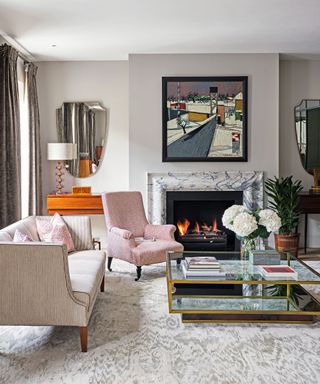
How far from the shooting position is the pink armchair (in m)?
4.83

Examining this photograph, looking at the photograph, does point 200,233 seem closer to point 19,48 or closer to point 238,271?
point 238,271

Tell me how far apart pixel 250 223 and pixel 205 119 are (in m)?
2.55

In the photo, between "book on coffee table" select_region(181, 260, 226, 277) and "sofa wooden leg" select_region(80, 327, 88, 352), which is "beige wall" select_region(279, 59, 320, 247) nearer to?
"book on coffee table" select_region(181, 260, 226, 277)

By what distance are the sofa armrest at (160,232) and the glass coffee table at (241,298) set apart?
132 centimetres

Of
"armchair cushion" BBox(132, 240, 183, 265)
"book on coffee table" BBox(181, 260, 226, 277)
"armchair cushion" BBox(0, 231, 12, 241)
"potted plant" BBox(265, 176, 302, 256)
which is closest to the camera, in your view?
"armchair cushion" BBox(0, 231, 12, 241)

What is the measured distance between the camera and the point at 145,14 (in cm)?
451

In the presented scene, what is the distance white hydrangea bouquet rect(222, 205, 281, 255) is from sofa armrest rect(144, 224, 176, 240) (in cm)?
128

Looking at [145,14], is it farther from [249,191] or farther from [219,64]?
[249,191]

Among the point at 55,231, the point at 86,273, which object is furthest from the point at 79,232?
the point at 86,273

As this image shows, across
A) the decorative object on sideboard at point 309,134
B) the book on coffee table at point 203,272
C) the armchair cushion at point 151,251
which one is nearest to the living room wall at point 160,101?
the decorative object on sideboard at point 309,134

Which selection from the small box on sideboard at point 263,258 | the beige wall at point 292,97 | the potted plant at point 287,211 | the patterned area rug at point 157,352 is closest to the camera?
the patterned area rug at point 157,352

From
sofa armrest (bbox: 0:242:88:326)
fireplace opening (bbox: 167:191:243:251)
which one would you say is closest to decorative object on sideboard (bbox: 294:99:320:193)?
fireplace opening (bbox: 167:191:243:251)

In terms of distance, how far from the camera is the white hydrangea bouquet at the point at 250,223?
393 cm

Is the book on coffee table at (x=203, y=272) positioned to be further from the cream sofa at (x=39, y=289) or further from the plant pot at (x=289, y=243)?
the plant pot at (x=289, y=243)
